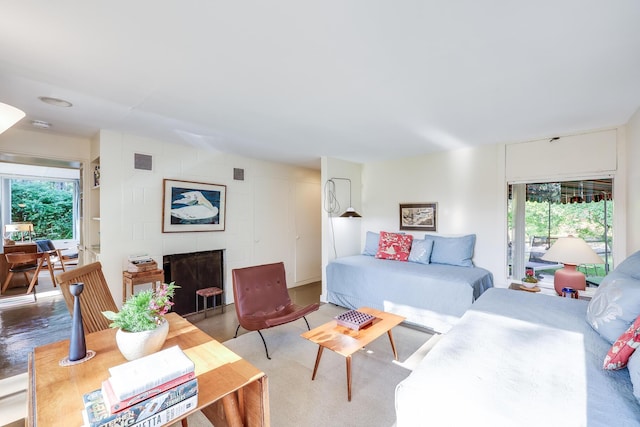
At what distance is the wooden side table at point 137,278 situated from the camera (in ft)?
10.4

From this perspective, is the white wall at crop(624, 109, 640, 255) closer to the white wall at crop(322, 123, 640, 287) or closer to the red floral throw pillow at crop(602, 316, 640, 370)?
the white wall at crop(322, 123, 640, 287)

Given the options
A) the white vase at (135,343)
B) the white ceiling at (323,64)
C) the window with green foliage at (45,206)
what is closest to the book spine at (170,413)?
the white vase at (135,343)

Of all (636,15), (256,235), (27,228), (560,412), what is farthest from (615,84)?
(27,228)

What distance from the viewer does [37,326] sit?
10.8 ft

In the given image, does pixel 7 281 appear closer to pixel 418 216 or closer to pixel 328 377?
pixel 328 377

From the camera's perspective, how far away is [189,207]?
3.96 meters

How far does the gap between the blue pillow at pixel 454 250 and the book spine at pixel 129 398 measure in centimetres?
365

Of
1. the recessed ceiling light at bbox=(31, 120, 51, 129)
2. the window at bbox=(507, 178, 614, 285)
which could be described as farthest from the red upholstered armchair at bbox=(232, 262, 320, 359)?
the window at bbox=(507, 178, 614, 285)

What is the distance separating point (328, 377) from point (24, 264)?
547cm

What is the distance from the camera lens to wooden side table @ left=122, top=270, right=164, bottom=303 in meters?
3.18

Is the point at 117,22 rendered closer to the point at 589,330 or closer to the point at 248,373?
the point at 248,373

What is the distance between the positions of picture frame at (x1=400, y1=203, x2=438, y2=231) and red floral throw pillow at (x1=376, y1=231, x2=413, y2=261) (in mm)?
215

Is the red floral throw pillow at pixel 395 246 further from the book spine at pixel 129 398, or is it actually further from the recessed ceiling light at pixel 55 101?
the recessed ceiling light at pixel 55 101

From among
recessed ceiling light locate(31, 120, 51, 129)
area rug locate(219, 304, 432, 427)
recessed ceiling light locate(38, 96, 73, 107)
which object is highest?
recessed ceiling light locate(38, 96, 73, 107)
